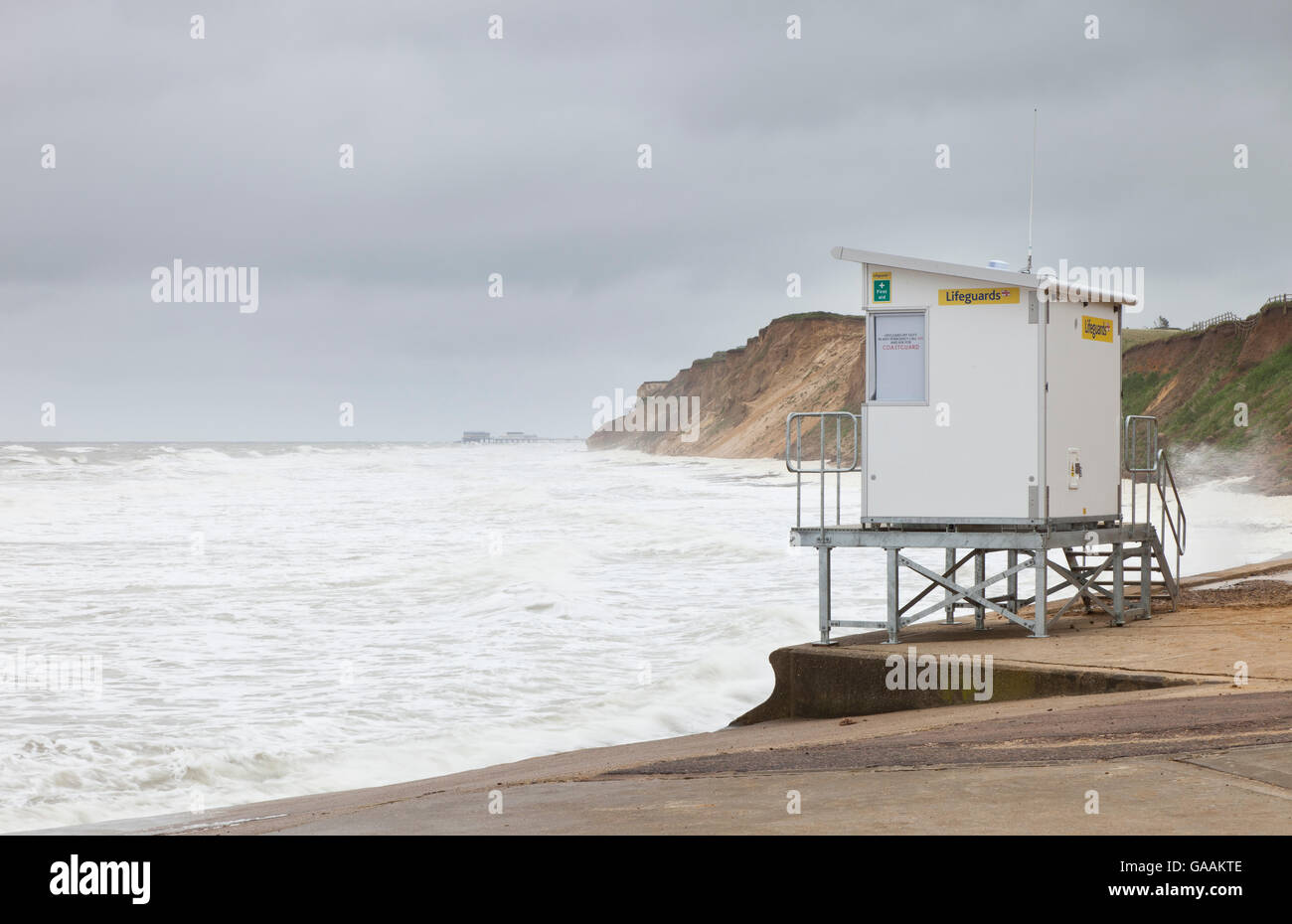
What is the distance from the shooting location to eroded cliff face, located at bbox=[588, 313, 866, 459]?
121 meters

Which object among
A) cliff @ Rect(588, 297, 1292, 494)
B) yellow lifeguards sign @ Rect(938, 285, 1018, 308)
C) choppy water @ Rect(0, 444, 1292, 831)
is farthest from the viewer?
cliff @ Rect(588, 297, 1292, 494)

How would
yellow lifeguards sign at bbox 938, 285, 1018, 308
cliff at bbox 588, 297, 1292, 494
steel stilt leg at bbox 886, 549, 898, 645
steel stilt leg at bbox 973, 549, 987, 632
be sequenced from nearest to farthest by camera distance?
yellow lifeguards sign at bbox 938, 285, 1018, 308
steel stilt leg at bbox 886, 549, 898, 645
steel stilt leg at bbox 973, 549, 987, 632
cliff at bbox 588, 297, 1292, 494

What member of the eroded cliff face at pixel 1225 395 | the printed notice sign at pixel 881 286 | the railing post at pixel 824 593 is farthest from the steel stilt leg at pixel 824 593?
the eroded cliff face at pixel 1225 395

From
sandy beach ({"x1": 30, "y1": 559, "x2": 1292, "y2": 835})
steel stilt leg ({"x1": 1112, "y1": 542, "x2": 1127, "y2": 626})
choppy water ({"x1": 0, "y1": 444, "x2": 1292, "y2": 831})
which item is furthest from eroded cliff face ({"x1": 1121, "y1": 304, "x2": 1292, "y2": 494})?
→ sandy beach ({"x1": 30, "y1": 559, "x2": 1292, "y2": 835})

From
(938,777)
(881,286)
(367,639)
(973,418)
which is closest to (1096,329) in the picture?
(973,418)

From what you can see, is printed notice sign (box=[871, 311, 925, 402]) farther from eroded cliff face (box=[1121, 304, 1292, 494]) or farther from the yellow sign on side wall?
eroded cliff face (box=[1121, 304, 1292, 494])

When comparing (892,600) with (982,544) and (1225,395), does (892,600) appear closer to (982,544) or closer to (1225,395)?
(982,544)

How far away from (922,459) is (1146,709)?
4.48 meters

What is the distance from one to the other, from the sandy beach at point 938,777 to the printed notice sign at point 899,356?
9.09 ft

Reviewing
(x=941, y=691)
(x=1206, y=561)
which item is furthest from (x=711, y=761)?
(x=1206, y=561)

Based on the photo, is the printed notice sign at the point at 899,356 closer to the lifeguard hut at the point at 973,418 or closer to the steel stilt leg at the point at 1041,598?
the lifeguard hut at the point at 973,418

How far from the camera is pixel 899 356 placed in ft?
42.4

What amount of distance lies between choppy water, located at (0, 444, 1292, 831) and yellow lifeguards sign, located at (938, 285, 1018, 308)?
16.7ft

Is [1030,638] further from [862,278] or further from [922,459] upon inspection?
[862,278]
